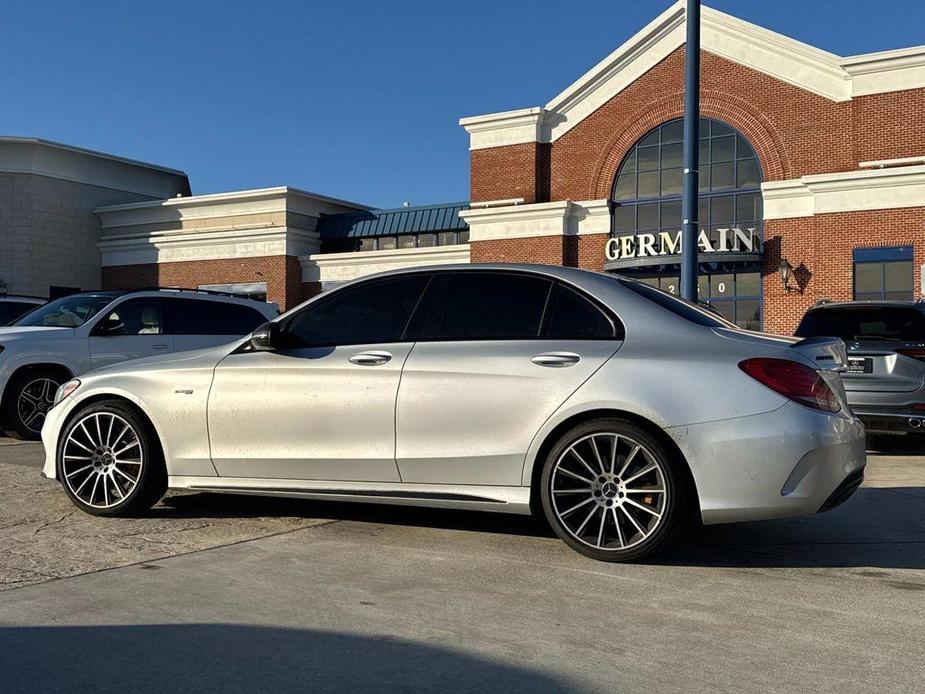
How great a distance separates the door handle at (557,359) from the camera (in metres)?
5.00

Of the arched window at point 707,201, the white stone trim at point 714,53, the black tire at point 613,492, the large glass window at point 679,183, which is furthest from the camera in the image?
the large glass window at point 679,183

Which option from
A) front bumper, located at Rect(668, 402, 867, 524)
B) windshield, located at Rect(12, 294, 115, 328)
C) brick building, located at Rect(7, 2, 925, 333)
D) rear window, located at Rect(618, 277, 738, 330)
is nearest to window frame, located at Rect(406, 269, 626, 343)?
rear window, located at Rect(618, 277, 738, 330)

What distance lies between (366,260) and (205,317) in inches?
990

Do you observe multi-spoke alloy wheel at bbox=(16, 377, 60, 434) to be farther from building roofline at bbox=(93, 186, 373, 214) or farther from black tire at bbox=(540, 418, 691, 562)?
building roofline at bbox=(93, 186, 373, 214)

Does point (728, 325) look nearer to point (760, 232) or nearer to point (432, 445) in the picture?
point (432, 445)

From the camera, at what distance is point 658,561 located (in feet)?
16.2

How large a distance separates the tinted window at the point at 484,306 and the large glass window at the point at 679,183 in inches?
935

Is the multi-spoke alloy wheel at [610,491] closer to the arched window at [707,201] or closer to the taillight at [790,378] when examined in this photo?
the taillight at [790,378]

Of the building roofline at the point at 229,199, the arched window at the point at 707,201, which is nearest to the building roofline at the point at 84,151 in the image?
the building roofline at the point at 229,199

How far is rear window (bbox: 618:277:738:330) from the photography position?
5168 millimetres

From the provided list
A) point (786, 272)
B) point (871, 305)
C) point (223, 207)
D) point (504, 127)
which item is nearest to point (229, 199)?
point (223, 207)

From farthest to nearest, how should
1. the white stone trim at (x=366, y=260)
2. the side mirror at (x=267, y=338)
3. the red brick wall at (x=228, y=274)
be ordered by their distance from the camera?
1. the red brick wall at (x=228, y=274)
2. the white stone trim at (x=366, y=260)
3. the side mirror at (x=267, y=338)

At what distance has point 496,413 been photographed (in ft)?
16.7

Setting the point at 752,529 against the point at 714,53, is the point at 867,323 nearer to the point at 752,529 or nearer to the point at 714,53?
the point at 752,529
